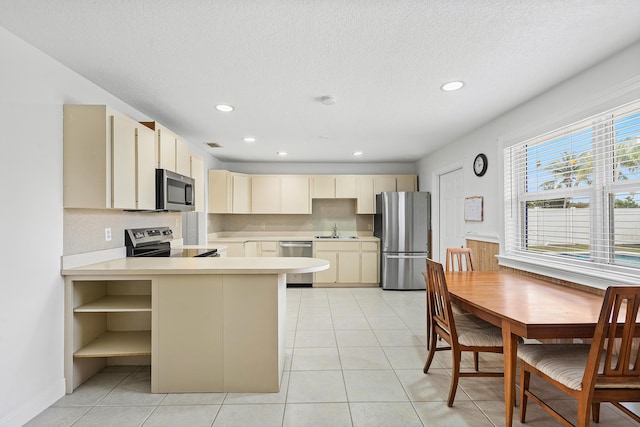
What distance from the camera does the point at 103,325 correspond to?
8.47ft

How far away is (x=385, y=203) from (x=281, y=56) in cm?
367

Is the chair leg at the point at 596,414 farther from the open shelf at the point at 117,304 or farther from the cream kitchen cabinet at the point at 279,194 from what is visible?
the cream kitchen cabinet at the point at 279,194

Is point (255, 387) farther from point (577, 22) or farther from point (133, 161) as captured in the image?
point (577, 22)

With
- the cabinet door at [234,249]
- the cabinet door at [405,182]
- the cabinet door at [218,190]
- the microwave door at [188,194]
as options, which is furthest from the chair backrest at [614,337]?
the cabinet door at [218,190]

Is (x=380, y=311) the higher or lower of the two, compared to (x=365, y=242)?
lower

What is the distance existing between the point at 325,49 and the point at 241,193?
399 centimetres

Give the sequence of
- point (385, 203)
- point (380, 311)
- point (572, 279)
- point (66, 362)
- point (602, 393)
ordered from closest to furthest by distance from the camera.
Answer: point (602, 393)
point (66, 362)
point (572, 279)
point (380, 311)
point (385, 203)

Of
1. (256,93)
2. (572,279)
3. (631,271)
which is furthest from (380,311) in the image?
(256,93)

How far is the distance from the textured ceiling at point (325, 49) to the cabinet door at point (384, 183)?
8.37ft

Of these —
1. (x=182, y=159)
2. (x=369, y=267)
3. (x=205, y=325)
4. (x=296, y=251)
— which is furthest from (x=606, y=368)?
(x=296, y=251)

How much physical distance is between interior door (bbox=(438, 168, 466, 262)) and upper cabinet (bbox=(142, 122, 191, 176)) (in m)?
3.47

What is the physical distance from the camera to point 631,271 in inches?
80.0

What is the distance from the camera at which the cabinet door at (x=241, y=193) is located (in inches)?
221

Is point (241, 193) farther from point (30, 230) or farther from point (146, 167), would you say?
point (30, 230)
